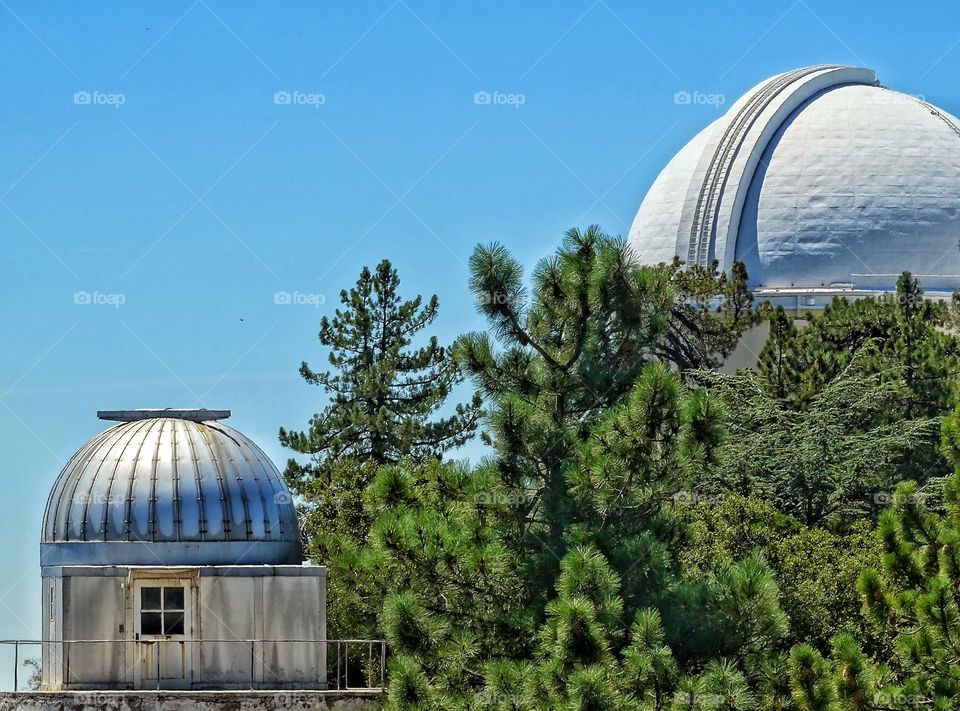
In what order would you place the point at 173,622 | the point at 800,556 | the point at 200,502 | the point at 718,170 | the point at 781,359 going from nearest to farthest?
the point at 173,622 < the point at 200,502 < the point at 800,556 < the point at 781,359 < the point at 718,170

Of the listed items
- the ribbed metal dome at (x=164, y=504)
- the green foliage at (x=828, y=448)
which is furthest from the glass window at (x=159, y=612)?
the green foliage at (x=828, y=448)

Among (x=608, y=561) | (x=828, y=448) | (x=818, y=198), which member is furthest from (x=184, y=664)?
(x=818, y=198)

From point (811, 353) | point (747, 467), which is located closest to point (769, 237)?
point (811, 353)

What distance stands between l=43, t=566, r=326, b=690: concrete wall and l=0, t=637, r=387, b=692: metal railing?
0.01 metres

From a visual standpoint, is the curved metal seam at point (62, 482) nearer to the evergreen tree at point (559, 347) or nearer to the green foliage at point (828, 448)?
the evergreen tree at point (559, 347)

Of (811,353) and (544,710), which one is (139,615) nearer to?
(544,710)

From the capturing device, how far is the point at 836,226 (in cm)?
6694

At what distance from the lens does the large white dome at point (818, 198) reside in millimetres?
66625

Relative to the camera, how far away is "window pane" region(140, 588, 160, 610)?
31.8 metres

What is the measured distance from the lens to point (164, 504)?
31.9 meters

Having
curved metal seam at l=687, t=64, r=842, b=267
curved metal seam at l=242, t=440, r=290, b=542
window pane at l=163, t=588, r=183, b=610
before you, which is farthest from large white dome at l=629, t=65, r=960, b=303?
window pane at l=163, t=588, r=183, b=610

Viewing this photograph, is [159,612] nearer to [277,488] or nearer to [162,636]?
[162,636]

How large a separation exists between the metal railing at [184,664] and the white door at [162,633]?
0.01 meters

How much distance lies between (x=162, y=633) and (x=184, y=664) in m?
0.54
